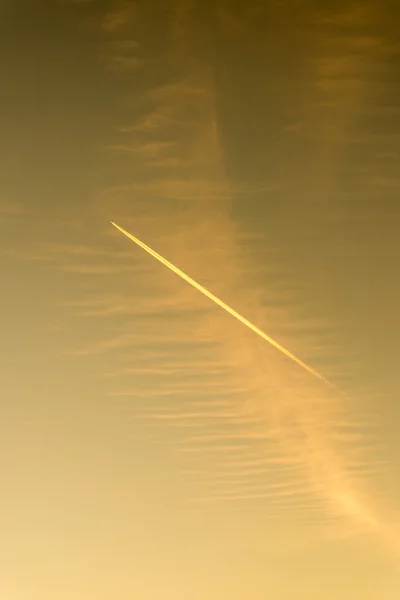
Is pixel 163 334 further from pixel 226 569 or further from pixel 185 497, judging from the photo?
pixel 226 569

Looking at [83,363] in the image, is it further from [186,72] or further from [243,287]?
[186,72]

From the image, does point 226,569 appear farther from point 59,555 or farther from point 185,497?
point 59,555

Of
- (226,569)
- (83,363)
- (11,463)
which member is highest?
(83,363)

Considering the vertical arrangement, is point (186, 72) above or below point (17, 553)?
above

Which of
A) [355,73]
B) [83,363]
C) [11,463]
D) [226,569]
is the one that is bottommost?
[226,569]

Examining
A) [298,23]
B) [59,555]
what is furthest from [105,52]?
[59,555]

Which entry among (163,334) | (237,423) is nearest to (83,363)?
(163,334)

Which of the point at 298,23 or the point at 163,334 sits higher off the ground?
the point at 298,23

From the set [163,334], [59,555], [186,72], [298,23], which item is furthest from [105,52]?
[59,555]
